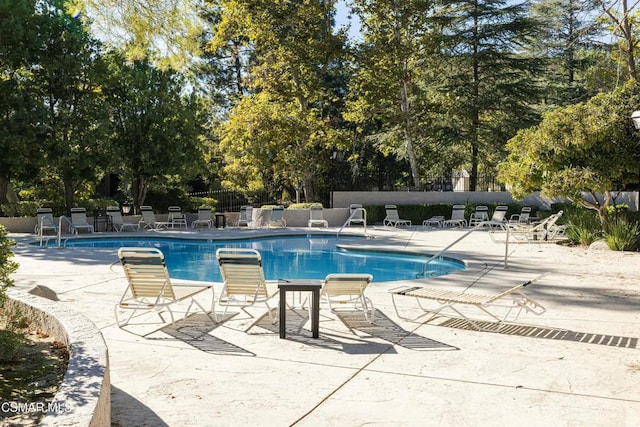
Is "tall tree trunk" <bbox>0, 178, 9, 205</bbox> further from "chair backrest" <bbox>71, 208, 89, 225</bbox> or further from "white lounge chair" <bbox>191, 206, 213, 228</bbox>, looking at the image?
"white lounge chair" <bbox>191, 206, 213, 228</bbox>

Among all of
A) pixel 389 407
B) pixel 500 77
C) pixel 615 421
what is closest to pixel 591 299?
pixel 615 421

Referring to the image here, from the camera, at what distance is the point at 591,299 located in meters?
8.11

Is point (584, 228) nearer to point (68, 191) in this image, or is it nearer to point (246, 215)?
point (246, 215)

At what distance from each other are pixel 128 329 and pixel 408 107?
21.7m

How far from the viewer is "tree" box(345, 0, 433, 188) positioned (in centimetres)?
2416

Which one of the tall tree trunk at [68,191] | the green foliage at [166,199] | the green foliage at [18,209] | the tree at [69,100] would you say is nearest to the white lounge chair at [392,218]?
the green foliage at [166,199]

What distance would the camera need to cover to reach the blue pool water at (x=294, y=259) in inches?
501

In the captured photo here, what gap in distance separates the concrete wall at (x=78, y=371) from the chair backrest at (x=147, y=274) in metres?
1.26

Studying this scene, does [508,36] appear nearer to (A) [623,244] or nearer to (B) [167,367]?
(A) [623,244]

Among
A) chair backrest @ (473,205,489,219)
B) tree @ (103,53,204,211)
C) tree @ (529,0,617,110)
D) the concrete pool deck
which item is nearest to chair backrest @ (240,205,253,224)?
tree @ (103,53,204,211)

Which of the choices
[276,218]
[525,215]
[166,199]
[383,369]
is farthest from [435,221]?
[383,369]

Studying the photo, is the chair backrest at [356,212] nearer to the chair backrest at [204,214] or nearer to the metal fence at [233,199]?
the chair backrest at [204,214]

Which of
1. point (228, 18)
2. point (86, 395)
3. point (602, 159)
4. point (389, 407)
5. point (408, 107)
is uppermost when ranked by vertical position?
point (228, 18)

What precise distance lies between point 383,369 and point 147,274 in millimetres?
3047
